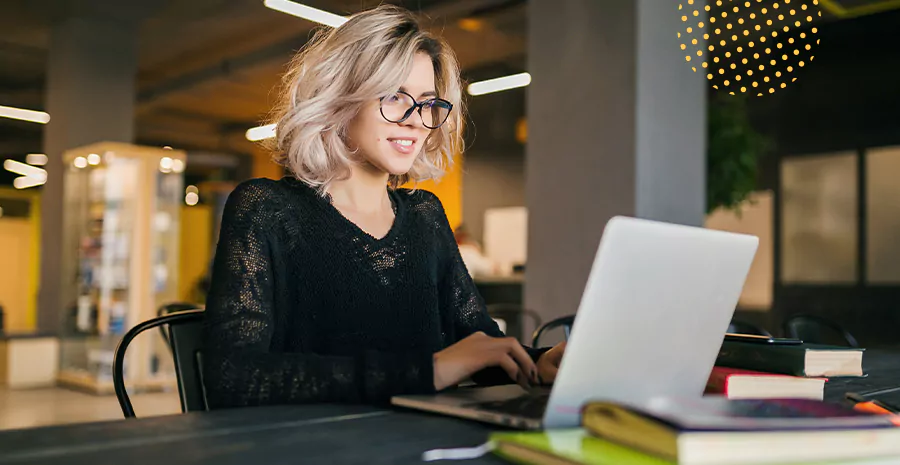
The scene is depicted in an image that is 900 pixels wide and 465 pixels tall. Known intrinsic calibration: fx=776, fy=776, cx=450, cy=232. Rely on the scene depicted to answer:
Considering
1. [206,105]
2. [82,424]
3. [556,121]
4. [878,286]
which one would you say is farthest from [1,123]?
[82,424]

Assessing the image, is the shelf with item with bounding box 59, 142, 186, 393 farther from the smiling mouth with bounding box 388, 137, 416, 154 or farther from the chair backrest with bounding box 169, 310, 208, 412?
the smiling mouth with bounding box 388, 137, 416, 154

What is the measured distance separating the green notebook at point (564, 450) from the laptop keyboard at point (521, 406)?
→ 11 centimetres

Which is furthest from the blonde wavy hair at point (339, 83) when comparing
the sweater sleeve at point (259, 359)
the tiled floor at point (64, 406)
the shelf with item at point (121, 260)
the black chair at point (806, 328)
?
the shelf with item at point (121, 260)

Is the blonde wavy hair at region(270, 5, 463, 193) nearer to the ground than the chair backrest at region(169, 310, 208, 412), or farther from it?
farther from it

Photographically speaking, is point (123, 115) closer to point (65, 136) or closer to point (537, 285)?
point (65, 136)

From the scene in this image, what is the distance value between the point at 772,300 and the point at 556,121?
15.9ft

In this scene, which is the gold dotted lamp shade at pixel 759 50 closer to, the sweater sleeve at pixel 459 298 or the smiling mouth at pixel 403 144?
the sweater sleeve at pixel 459 298

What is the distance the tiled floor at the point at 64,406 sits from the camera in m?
5.37

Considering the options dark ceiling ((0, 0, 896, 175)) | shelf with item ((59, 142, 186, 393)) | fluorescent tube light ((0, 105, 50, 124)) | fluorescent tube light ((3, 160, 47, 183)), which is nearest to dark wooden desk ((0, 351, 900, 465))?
dark ceiling ((0, 0, 896, 175))

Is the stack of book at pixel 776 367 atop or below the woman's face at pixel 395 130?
below

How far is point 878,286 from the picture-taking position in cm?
726

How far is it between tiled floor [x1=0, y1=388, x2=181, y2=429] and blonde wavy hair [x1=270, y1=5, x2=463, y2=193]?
4.11 meters

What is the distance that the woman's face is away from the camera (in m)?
1.54

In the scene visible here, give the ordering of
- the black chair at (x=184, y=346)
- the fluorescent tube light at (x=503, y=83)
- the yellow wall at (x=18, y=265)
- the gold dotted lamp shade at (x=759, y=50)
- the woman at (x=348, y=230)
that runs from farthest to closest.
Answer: the yellow wall at (x=18, y=265) < the fluorescent tube light at (x=503, y=83) < the gold dotted lamp shade at (x=759, y=50) < the black chair at (x=184, y=346) < the woman at (x=348, y=230)
